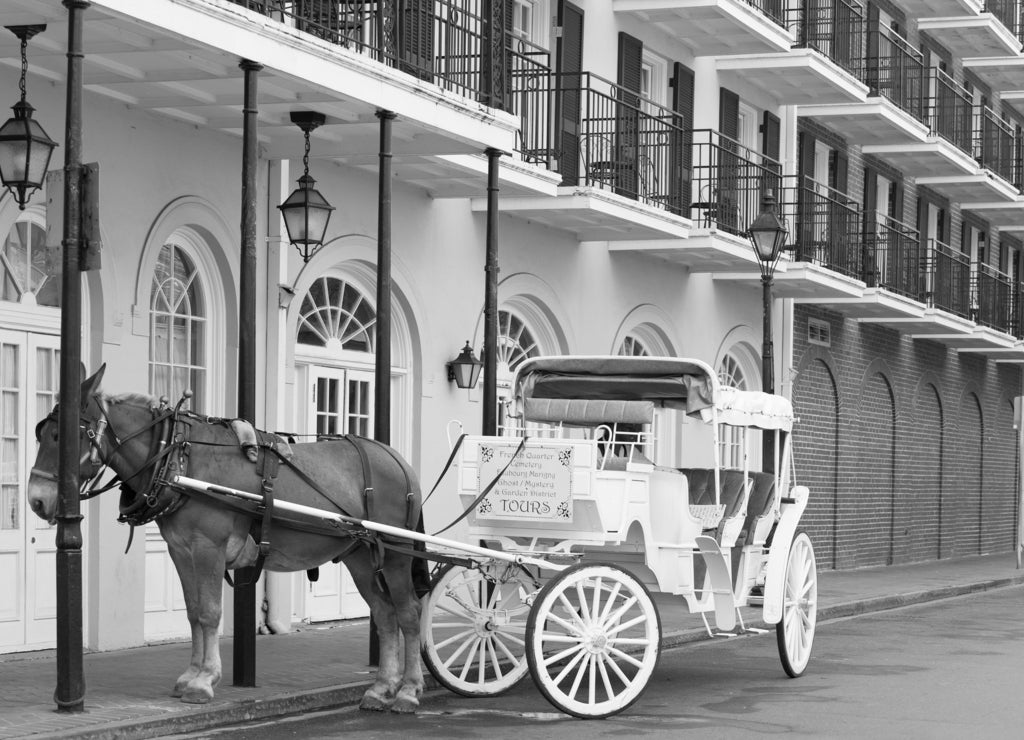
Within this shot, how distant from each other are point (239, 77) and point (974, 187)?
909 inches

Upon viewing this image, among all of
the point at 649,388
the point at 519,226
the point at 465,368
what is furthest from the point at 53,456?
the point at 519,226

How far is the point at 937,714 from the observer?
1044 centimetres

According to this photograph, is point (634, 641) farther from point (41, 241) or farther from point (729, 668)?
point (41, 241)

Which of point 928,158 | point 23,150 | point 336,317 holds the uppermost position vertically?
point 928,158

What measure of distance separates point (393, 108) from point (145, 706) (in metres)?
4.96

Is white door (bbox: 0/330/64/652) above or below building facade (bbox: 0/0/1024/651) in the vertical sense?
below

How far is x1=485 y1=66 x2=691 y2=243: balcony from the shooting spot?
17531 millimetres

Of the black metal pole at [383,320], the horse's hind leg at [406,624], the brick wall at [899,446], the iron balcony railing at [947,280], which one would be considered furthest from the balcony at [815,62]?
the horse's hind leg at [406,624]

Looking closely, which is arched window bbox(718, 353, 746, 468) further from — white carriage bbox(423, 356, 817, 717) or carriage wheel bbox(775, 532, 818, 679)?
white carriage bbox(423, 356, 817, 717)

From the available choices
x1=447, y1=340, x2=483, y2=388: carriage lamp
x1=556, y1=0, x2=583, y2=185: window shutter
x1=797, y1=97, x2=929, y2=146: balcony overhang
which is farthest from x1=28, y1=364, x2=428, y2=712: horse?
x1=797, y1=97, x2=929, y2=146: balcony overhang

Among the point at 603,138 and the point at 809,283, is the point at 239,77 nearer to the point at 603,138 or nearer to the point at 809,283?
the point at 603,138

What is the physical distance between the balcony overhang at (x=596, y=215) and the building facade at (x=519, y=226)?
4cm

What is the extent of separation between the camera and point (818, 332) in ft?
86.8

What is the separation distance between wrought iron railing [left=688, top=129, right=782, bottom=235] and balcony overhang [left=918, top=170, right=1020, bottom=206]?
940cm
